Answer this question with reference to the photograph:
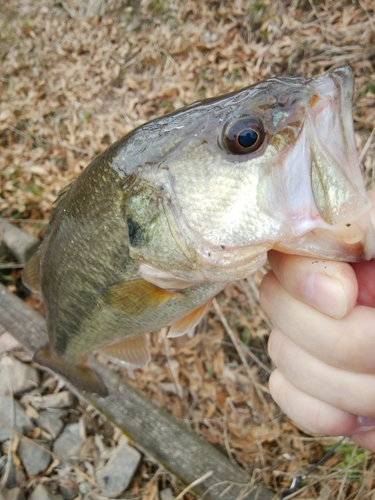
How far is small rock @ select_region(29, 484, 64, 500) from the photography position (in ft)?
7.96

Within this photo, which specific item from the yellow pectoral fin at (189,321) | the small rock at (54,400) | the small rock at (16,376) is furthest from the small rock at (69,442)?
the yellow pectoral fin at (189,321)

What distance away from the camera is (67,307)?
153cm

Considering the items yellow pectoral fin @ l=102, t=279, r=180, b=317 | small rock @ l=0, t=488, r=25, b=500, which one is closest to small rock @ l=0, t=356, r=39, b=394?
small rock @ l=0, t=488, r=25, b=500

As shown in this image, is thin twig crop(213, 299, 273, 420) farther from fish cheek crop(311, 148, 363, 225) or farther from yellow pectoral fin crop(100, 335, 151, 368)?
fish cheek crop(311, 148, 363, 225)

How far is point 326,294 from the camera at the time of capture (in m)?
0.92

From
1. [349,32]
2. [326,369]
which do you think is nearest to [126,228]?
[326,369]

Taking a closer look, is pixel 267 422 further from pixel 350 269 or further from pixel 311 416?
pixel 350 269

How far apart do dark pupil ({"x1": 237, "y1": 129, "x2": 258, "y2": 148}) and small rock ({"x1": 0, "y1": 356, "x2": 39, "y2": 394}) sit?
2.61m

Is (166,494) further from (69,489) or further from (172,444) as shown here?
(69,489)

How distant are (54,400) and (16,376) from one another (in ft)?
1.09

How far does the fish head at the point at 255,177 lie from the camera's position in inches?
31.9

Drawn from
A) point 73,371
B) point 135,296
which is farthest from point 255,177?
point 73,371

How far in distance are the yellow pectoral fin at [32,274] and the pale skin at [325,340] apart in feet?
3.38

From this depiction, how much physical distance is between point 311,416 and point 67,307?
0.93 metres
